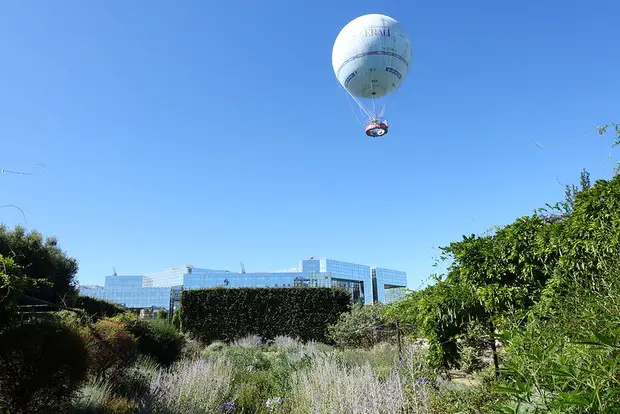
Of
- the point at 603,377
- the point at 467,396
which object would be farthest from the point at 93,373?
the point at 603,377

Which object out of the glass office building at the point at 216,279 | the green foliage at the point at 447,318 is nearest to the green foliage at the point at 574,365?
the green foliage at the point at 447,318

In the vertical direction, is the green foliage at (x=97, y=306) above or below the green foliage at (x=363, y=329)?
above

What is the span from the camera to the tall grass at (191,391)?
4.27m

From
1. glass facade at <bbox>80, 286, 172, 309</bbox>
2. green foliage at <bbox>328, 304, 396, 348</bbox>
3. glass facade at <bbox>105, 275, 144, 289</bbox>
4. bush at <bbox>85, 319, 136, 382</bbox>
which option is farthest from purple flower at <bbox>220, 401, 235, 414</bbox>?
glass facade at <bbox>105, 275, 144, 289</bbox>

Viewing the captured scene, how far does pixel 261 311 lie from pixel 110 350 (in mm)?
9855

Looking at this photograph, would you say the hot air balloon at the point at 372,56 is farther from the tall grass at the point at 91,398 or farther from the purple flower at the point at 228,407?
the tall grass at the point at 91,398

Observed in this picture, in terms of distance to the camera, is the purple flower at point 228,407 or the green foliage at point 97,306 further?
the green foliage at point 97,306

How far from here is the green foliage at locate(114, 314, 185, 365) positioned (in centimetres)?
845

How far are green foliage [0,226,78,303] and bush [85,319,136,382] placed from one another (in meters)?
7.95

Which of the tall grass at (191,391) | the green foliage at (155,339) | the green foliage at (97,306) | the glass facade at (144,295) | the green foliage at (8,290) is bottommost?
the tall grass at (191,391)

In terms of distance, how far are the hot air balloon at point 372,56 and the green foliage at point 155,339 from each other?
8293 millimetres

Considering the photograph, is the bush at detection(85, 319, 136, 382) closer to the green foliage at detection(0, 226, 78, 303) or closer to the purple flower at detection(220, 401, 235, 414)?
the purple flower at detection(220, 401, 235, 414)

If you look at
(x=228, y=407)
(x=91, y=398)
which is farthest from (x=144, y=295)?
(x=228, y=407)

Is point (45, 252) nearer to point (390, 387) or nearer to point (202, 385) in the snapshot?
point (202, 385)
